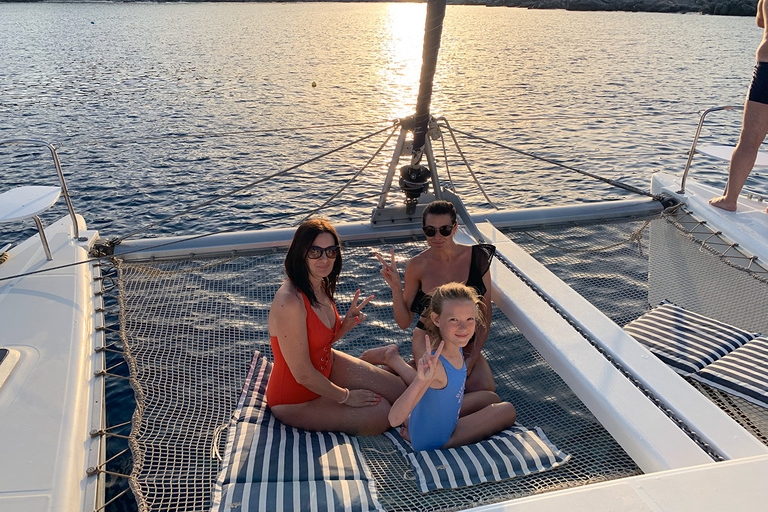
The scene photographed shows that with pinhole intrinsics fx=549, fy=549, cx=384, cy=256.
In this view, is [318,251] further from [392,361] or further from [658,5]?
[658,5]

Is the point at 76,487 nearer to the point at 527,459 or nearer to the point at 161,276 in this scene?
the point at 527,459

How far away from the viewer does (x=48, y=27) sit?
37.3m

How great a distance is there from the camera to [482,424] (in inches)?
108

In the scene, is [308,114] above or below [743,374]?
below

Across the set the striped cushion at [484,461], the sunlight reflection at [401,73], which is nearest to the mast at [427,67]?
the striped cushion at [484,461]

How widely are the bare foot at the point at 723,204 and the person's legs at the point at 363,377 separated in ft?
11.5

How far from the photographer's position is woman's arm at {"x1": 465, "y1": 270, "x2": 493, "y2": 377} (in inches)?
128

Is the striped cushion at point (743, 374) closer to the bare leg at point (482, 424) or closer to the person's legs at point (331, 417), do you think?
the bare leg at point (482, 424)

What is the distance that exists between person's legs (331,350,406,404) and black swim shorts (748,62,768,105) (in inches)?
141

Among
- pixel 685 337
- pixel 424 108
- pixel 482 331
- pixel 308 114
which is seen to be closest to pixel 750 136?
pixel 685 337

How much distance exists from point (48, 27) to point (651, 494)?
45678mm

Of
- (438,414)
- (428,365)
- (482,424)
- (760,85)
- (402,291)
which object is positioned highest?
(760,85)

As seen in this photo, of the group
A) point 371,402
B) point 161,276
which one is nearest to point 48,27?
point 161,276

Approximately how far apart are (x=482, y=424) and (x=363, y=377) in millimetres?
684
